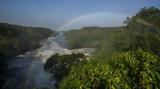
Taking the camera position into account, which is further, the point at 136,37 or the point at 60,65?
the point at 60,65

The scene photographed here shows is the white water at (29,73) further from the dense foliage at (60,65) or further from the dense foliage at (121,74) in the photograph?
the dense foliage at (121,74)

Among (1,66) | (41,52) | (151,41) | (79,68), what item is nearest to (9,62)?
(1,66)

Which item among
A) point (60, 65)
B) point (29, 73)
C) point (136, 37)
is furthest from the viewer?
point (29, 73)

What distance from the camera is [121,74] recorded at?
519 inches

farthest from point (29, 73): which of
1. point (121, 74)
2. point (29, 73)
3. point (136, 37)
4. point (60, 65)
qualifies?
point (121, 74)

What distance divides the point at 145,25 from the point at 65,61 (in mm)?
11401

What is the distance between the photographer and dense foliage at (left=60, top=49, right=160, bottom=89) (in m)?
12.7

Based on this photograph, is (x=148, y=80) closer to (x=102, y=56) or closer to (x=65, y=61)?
(x=102, y=56)

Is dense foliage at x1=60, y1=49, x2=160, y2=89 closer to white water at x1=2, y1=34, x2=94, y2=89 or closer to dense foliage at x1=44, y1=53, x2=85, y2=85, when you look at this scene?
white water at x1=2, y1=34, x2=94, y2=89

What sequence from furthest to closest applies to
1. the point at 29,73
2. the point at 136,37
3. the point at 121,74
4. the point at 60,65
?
the point at 29,73
the point at 60,65
the point at 136,37
the point at 121,74

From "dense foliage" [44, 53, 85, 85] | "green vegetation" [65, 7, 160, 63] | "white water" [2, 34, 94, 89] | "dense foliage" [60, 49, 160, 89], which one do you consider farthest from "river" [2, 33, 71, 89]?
"dense foliage" [60, 49, 160, 89]

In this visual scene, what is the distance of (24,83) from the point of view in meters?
39.8

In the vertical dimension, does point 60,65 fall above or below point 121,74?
below

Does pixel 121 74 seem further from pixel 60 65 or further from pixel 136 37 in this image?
pixel 60 65
